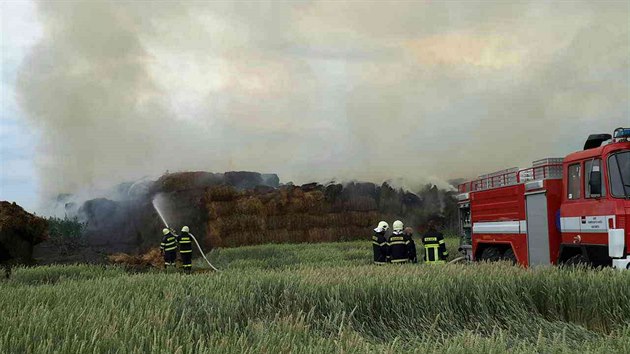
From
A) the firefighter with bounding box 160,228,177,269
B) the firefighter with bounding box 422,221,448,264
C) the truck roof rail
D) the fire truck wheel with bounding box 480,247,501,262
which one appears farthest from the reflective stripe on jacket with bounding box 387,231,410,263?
the firefighter with bounding box 160,228,177,269

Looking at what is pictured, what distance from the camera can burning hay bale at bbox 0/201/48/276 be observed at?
23.2 meters

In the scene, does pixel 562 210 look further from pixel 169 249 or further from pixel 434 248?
pixel 169 249

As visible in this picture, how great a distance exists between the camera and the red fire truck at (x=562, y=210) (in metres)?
11.1

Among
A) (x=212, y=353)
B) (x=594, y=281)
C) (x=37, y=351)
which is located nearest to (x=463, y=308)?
(x=594, y=281)

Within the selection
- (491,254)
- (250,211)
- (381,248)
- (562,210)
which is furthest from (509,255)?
(250,211)

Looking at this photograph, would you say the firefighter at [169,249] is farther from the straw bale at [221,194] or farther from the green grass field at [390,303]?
the green grass field at [390,303]

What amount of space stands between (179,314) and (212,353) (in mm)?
2795

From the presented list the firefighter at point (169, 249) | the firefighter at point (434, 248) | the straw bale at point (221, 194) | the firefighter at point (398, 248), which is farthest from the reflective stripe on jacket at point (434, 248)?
the straw bale at point (221, 194)

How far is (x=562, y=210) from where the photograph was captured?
41.4 feet

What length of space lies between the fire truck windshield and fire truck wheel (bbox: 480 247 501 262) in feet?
15.6

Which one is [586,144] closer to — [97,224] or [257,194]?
[257,194]

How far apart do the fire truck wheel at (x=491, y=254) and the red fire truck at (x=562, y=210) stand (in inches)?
1.0

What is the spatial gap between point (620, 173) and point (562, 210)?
1707 millimetres

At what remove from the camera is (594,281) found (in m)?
8.92
